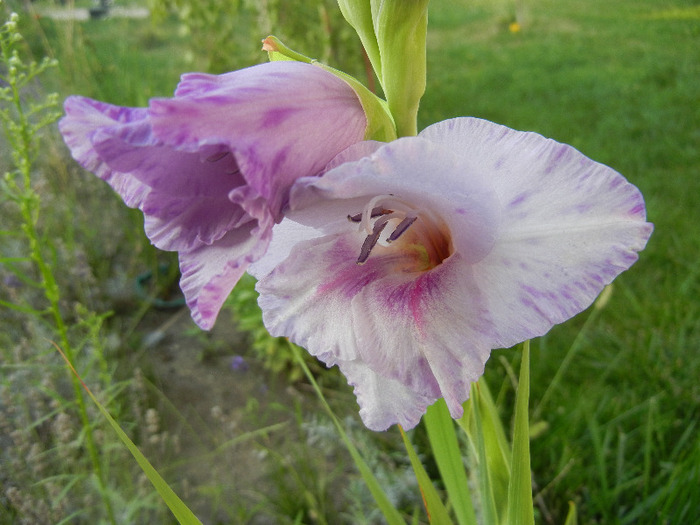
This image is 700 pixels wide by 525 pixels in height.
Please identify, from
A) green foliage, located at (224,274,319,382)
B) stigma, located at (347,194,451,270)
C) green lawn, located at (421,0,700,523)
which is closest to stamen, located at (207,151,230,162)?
stigma, located at (347,194,451,270)

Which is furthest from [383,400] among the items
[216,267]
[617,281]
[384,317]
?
[617,281]

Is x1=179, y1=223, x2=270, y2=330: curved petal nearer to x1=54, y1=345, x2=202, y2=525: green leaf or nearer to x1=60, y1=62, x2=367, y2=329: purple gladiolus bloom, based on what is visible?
x1=60, y1=62, x2=367, y2=329: purple gladiolus bloom

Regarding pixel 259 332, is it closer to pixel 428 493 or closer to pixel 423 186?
pixel 428 493

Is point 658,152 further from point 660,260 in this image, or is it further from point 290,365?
point 290,365

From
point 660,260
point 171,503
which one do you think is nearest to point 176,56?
point 660,260

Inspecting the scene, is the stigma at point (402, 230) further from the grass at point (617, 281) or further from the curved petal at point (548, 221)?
the grass at point (617, 281)

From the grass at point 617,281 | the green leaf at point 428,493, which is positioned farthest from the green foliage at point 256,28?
the green leaf at point 428,493
